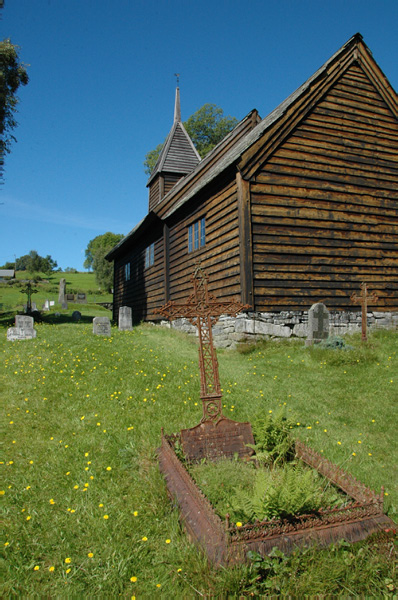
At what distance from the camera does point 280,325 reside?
10758 mm

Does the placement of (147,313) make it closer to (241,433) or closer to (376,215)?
(376,215)

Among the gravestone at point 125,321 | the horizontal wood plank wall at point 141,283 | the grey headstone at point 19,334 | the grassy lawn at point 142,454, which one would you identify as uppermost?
the horizontal wood plank wall at point 141,283

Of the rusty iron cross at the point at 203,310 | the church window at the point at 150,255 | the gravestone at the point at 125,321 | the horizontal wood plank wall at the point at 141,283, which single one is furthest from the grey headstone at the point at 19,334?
the church window at the point at 150,255

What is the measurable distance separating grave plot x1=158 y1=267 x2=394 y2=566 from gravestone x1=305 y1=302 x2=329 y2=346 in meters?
6.06

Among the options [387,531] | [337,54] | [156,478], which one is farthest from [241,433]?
[337,54]

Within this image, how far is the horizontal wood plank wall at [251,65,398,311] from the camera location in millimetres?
10797

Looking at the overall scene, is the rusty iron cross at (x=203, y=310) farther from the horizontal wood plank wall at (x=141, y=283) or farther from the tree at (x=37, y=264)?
the tree at (x=37, y=264)

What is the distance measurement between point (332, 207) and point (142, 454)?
9512 mm

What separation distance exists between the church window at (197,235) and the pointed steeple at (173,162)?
25.6 ft

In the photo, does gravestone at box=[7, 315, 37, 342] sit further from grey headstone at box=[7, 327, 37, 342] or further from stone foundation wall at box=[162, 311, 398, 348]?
stone foundation wall at box=[162, 311, 398, 348]

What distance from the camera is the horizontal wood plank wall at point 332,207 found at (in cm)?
1080

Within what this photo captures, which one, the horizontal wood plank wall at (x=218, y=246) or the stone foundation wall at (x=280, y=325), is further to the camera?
the horizontal wood plank wall at (x=218, y=246)

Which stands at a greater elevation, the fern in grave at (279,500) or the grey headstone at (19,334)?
the grey headstone at (19,334)

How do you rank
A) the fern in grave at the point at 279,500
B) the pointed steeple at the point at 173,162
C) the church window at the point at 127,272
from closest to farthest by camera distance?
the fern in grave at the point at 279,500
the pointed steeple at the point at 173,162
the church window at the point at 127,272
